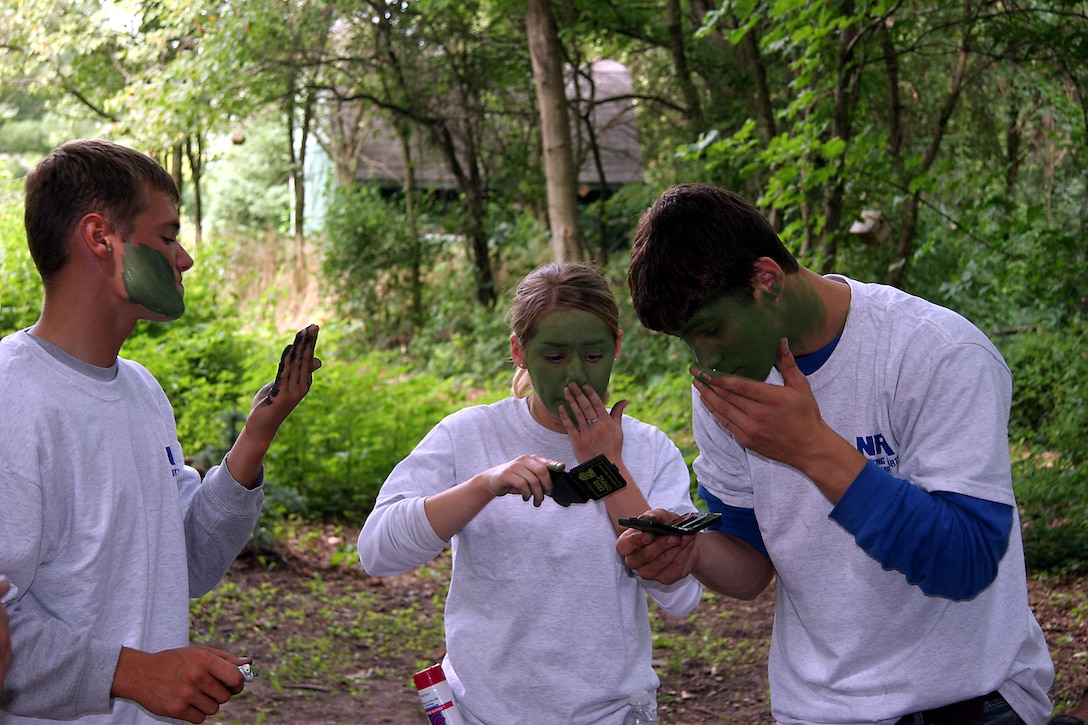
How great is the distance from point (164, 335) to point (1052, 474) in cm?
739

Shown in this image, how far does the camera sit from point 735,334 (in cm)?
234

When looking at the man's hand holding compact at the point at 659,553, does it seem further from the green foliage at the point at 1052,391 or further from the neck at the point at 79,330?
the green foliage at the point at 1052,391

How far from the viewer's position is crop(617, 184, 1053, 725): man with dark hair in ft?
6.85

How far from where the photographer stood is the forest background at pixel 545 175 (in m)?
7.39

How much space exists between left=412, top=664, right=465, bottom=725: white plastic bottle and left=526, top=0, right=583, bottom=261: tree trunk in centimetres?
821

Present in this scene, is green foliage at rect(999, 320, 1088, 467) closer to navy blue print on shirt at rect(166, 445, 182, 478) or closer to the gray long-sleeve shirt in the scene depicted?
navy blue print on shirt at rect(166, 445, 182, 478)

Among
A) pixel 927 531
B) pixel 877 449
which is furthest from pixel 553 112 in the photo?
pixel 927 531

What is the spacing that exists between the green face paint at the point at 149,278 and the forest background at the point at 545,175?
4996 mm

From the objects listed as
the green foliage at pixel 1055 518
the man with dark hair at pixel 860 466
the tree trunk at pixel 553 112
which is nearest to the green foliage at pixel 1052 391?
the green foliage at pixel 1055 518

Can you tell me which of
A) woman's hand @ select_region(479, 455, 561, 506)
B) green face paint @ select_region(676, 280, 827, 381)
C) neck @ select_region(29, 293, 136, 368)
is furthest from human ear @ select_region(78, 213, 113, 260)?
green face paint @ select_region(676, 280, 827, 381)

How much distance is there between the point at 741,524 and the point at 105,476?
4.95 feet

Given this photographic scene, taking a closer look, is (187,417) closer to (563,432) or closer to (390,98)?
(563,432)

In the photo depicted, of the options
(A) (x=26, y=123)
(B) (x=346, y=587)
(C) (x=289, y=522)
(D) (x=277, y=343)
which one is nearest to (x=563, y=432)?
(B) (x=346, y=587)

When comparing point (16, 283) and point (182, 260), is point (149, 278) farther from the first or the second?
point (16, 283)
